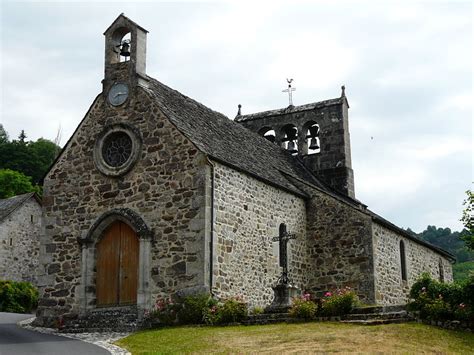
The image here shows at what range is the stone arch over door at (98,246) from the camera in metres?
19.2

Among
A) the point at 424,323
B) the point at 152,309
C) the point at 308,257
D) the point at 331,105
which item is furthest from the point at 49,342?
the point at 331,105

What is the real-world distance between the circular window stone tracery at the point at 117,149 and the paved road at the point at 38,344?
5339mm

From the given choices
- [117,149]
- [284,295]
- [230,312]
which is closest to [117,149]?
[117,149]

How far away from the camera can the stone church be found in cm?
1911

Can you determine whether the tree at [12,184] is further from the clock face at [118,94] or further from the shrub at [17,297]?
the clock face at [118,94]

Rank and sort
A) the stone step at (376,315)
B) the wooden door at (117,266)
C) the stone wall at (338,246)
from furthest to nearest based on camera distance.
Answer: the stone wall at (338,246)
the wooden door at (117,266)
the stone step at (376,315)

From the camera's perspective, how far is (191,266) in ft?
60.7

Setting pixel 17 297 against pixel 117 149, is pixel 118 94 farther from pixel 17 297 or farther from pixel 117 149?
pixel 17 297

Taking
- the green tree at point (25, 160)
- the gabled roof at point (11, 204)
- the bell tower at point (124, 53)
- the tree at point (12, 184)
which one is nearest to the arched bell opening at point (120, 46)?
the bell tower at point (124, 53)

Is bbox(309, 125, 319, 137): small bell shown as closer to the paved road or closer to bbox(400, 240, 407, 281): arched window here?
bbox(400, 240, 407, 281): arched window

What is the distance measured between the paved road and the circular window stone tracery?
5.34 metres

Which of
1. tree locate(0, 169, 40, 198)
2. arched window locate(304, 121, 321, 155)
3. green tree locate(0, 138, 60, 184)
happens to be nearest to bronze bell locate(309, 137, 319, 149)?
arched window locate(304, 121, 321, 155)

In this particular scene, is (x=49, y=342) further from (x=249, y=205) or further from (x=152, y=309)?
(x=249, y=205)

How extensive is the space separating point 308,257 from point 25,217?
19.6 meters
